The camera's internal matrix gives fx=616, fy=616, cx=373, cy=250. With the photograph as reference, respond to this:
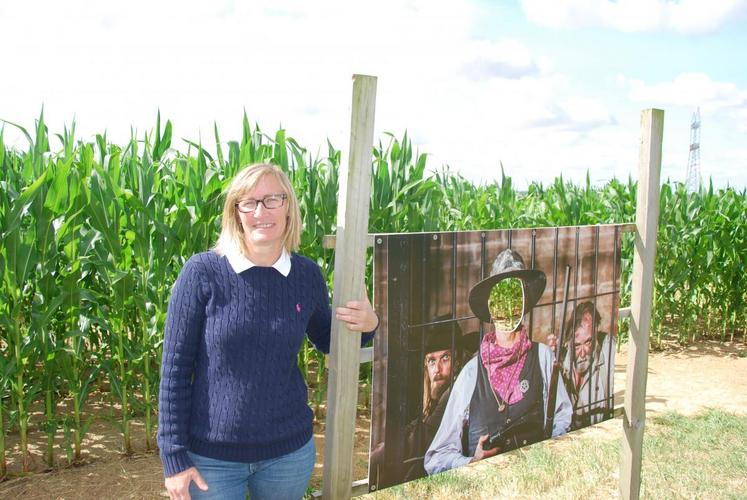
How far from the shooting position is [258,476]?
212 centimetres

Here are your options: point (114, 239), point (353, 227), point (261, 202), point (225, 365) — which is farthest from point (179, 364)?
point (114, 239)

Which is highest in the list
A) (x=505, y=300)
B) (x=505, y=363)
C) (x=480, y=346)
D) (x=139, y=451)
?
(x=480, y=346)

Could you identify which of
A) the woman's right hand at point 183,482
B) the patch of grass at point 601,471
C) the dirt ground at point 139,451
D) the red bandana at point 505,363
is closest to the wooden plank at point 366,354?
the red bandana at point 505,363

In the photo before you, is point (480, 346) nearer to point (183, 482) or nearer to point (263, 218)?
point (263, 218)

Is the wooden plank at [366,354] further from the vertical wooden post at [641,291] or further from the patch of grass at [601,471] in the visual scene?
the vertical wooden post at [641,291]

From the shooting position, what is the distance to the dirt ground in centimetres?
394

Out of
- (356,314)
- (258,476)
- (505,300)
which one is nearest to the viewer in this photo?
(258,476)

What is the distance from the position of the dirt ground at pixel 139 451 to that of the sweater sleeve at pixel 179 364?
2.22 metres

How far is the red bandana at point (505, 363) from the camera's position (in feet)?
10.1

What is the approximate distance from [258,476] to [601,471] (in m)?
3.20

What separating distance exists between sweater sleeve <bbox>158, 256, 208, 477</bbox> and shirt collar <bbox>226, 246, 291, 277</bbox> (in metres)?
0.11

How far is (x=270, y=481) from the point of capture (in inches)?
83.2

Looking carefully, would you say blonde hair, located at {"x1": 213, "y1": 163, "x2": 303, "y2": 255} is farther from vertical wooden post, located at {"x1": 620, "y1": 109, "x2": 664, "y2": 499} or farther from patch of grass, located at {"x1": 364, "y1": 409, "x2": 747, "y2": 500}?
vertical wooden post, located at {"x1": 620, "y1": 109, "x2": 664, "y2": 499}

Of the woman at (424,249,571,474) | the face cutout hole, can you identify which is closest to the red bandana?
the woman at (424,249,571,474)
